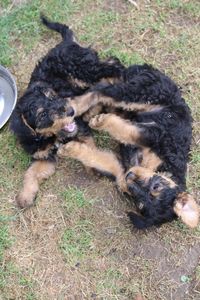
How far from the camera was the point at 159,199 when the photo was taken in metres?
3.66

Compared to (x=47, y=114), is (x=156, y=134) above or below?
below

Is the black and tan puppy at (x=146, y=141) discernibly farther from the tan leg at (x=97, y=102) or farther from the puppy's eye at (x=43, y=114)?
the puppy's eye at (x=43, y=114)

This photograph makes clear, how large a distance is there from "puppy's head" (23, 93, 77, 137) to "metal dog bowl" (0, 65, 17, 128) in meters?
0.47

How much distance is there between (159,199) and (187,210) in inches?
8.6

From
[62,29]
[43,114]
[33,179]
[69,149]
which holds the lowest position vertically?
[33,179]

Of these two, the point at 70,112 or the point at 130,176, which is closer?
the point at 130,176

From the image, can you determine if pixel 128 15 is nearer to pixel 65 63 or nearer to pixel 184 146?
pixel 65 63

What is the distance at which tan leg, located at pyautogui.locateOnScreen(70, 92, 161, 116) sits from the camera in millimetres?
4062

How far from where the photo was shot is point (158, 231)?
158 inches

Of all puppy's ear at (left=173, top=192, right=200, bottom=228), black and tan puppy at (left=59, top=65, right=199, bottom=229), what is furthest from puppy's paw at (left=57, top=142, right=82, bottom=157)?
puppy's ear at (left=173, top=192, right=200, bottom=228)

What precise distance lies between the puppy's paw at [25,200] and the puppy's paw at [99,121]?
78 cm

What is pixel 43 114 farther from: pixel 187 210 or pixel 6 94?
pixel 187 210

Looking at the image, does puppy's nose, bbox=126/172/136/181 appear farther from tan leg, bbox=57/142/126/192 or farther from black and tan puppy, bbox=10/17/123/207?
black and tan puppy, bbox=10/17/123/207

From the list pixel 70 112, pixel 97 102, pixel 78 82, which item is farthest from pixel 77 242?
pixel 78 82
